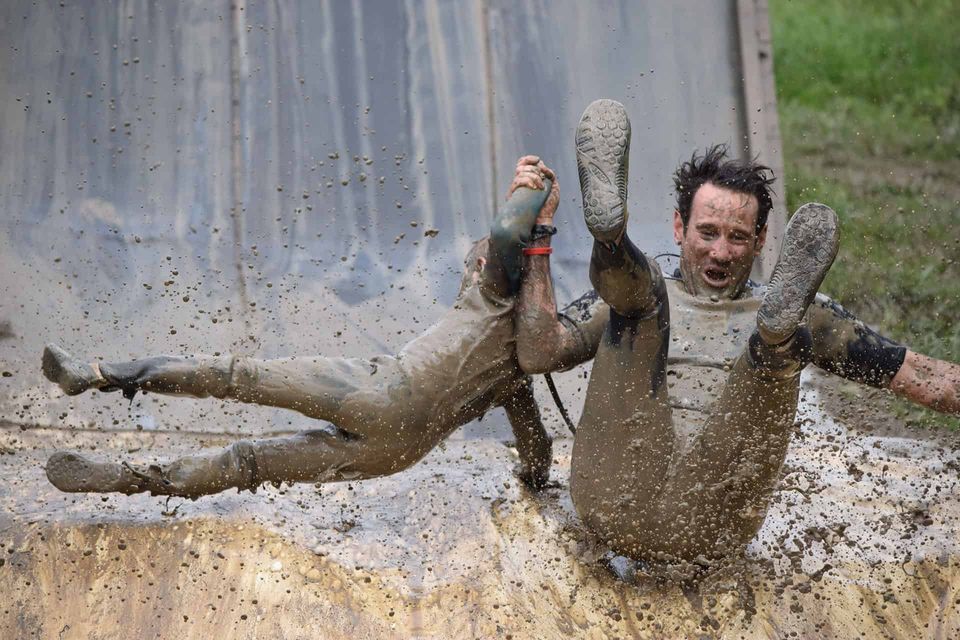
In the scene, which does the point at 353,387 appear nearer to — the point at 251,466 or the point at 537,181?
the point at 251,466

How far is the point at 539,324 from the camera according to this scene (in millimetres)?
3699

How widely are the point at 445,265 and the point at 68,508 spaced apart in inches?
95.0

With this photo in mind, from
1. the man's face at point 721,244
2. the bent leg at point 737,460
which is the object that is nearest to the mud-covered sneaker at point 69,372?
the bent leg at point 737,460

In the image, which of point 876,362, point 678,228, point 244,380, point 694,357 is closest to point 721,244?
point 678,228

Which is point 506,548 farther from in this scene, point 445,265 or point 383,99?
point 383,99

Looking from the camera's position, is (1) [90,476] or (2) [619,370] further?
(1) [90,476]

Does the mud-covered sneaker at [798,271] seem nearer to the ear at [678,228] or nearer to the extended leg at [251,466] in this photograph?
the ear at [678,228]

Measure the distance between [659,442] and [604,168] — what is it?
29.8 inches

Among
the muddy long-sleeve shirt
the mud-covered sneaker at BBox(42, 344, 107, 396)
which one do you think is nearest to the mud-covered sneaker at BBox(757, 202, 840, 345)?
the muddy long-sleeve shirt

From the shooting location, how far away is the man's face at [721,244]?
3.92 m

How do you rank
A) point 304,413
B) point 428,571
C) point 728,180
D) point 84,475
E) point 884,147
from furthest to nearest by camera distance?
point 884,147 < point 728,180 < point 428,571 < point 84,475 < point 304,413

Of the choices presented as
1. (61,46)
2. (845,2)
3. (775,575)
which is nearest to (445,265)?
(61,46)

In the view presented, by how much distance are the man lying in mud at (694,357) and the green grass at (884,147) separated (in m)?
2.33

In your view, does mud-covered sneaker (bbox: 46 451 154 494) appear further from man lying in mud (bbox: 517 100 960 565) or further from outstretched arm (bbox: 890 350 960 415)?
outstretched arm (bbox: 890 350 960 415)
